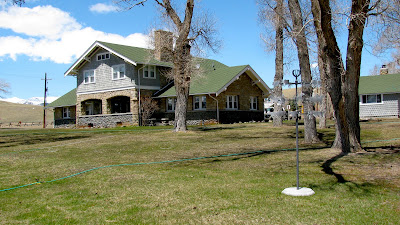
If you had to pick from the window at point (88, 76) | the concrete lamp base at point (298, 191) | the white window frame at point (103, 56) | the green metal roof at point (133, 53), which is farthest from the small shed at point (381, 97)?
the concrete lamp base at point (298, 191)

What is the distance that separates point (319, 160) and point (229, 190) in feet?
13.9

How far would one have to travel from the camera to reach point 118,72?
33.5 metres

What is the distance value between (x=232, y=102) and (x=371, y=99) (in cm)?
1503

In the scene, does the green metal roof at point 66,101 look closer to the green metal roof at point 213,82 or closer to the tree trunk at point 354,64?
the green metal roof at point 213,82

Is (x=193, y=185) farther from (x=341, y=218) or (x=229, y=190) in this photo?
(x=341, y=218)

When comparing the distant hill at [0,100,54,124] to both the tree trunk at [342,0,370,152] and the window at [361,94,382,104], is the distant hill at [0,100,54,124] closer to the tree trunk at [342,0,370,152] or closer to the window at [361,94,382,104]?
the window at [361,94,382,104]

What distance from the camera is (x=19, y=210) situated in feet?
20.9

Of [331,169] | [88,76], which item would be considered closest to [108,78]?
[88,76]

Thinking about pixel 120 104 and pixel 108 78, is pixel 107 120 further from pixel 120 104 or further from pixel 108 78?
pixel 108 78

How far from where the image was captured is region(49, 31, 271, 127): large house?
102ft

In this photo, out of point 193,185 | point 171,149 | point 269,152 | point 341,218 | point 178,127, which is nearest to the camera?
point 341,218

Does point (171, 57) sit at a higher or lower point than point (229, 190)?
higher

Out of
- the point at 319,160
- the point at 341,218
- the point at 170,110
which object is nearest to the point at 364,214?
the point at 341,218

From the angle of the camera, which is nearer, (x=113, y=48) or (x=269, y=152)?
(x=269, y=152)
